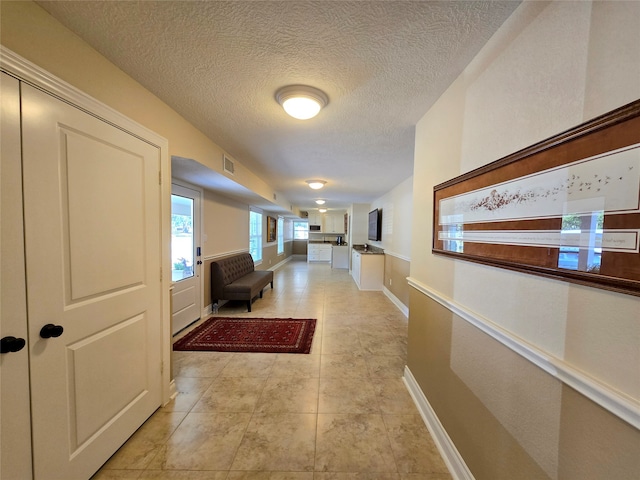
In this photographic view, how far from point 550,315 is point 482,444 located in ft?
2.67

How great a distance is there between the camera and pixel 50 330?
1.10 m

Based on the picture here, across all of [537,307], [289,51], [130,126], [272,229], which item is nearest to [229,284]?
[130,126]

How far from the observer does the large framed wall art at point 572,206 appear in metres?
0.63

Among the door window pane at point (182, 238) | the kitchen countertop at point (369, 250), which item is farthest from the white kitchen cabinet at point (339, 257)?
the door window pane at point (182, 238)

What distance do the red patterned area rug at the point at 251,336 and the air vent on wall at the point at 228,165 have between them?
2.12 m

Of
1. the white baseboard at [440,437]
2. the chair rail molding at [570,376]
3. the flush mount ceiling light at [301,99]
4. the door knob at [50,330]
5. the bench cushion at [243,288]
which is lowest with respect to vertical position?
the white baseboard at [440,437]

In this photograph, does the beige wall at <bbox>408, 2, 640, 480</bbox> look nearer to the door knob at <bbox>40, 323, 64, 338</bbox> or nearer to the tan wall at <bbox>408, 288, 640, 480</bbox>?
the tan wall at <bbox>408, 288, 640, 480</bbox>

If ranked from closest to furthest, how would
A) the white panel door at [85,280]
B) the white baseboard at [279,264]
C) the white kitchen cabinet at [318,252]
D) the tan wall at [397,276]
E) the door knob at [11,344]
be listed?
the door knob at [11,344], the white panel door at [85,280], the tan wall at [397,276], the white baseboard at [279,264], the white kitchen cabinet at [318,252]

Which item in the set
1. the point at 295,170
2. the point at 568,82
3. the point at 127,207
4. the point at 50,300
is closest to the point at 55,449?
the point at 50,300

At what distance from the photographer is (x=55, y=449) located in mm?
1139

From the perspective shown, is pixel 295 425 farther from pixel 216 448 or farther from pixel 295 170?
pixel 295 170

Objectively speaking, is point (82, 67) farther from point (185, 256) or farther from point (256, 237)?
point (256, 237)

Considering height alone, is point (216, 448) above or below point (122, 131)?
below

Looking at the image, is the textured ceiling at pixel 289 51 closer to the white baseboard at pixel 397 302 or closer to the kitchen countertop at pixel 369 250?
the white baseboard at pixel 397 302
